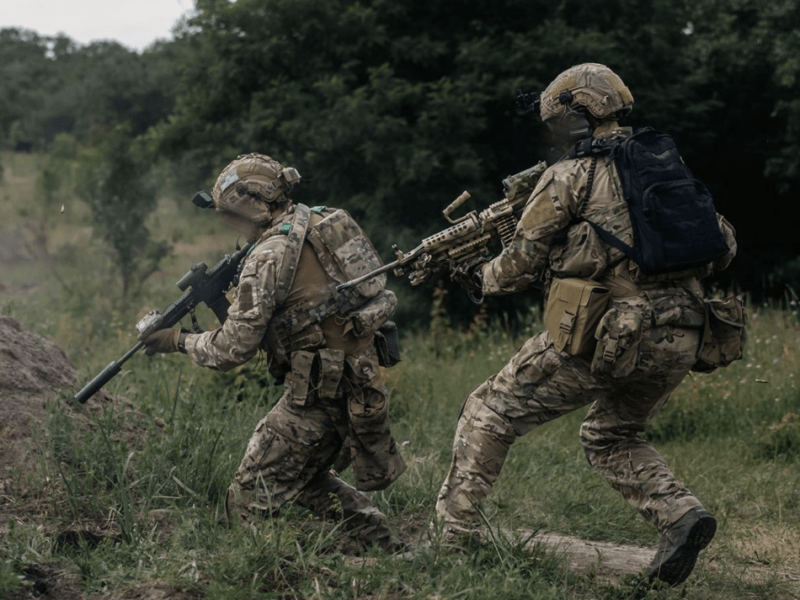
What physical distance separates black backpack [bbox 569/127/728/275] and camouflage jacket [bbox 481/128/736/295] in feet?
0.16

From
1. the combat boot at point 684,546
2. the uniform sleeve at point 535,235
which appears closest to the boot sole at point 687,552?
the combat boot at point 684,546

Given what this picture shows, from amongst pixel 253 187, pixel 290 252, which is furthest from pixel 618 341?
pixel 253 187

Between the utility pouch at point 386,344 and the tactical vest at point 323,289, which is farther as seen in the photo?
the utility pouch at point 386,344

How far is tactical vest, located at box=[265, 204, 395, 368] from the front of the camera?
4266 mm

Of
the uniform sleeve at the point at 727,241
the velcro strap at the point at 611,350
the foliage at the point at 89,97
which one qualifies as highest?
the foliage at the point at 89,97

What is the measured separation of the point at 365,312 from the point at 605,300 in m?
1.00

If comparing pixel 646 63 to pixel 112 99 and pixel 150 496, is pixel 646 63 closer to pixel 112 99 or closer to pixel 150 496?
pixel 150 496

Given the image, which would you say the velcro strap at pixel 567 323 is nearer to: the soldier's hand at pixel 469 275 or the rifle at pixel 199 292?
the soldier's hand at pixel 469 275

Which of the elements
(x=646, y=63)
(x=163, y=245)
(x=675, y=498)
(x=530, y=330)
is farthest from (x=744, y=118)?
(x=675, y=498)

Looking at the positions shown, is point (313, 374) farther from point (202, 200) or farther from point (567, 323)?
point (567, 323)

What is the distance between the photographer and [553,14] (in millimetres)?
12508

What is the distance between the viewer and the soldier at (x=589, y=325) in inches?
158

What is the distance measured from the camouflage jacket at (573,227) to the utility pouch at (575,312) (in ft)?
0.32

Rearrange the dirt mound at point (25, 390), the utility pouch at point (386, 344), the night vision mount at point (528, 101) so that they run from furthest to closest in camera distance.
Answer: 1. the dirt mound at point (25, 390)
2. the utility pouch at point (386, 344)
3. the night vision mount at point (528, 101)
